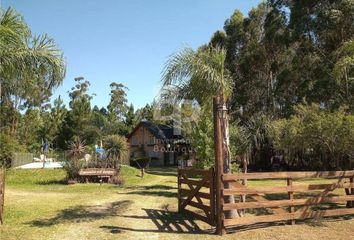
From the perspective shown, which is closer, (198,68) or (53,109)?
(198,68)

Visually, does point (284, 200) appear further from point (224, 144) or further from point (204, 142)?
point (204, 142)

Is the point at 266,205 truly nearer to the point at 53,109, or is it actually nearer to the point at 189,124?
the point at 189,124

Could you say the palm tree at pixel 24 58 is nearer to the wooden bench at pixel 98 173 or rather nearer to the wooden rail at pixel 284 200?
the wooden rail at pixel 284 200

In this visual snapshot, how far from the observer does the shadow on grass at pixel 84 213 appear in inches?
420

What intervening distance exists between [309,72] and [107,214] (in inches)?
931

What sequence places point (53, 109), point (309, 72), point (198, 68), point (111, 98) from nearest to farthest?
point (198, 68) < point (309, 72) < point (53, 109) < point (111, 98)

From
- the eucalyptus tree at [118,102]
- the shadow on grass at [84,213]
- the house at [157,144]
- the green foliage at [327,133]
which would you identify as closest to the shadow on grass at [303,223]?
the green foliage at [327,133]

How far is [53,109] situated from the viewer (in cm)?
6631

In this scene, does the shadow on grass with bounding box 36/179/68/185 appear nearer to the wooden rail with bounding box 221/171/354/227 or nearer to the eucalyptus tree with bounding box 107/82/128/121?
the wooden rail with bounding box 221/171/354/227

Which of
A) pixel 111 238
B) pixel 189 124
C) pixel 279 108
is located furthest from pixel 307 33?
pixel 111 238

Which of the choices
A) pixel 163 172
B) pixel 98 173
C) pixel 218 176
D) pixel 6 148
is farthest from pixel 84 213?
pixel 163 172

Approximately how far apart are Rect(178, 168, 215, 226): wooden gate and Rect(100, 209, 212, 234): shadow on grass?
336 mm

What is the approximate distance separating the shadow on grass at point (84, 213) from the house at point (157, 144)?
36.1 m

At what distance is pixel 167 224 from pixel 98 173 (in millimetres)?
12927
